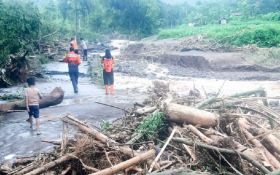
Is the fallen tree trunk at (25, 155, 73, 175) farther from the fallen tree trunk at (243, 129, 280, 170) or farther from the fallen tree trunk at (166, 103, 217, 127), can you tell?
the fallen tree trunk at (243, 129, 280, 170)

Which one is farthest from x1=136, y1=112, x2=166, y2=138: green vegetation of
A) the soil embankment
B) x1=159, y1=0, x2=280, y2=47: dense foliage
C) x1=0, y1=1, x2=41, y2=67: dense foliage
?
x1=159, y1=0, x2=280, y2=47: dense foliage

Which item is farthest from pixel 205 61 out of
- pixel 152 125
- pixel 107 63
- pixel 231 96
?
pixel 152 125

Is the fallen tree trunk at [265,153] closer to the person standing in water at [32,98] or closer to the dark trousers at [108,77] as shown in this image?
the person standing in water at [32,98]

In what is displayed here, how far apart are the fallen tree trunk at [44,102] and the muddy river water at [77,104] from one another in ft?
0.70

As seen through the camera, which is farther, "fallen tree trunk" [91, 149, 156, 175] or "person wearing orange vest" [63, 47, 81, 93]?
"person wearing orange vest" [63, 47, 81, 93]

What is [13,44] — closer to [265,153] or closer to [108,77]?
[108,77]

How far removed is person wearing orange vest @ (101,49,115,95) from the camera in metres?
14.4

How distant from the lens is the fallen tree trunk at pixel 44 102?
1192 cm

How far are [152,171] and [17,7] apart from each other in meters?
18.6

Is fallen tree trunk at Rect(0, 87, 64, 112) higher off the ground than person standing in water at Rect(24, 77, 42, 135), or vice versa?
person standing in water at Rect(24, 77, 42, 135)

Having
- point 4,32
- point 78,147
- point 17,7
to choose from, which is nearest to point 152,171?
point 78,147

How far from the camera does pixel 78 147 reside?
5.53m

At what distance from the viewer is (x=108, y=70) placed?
14602mm

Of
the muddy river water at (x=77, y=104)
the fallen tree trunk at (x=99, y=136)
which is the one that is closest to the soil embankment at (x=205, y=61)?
the muddy river water at (x=77, y=104)
